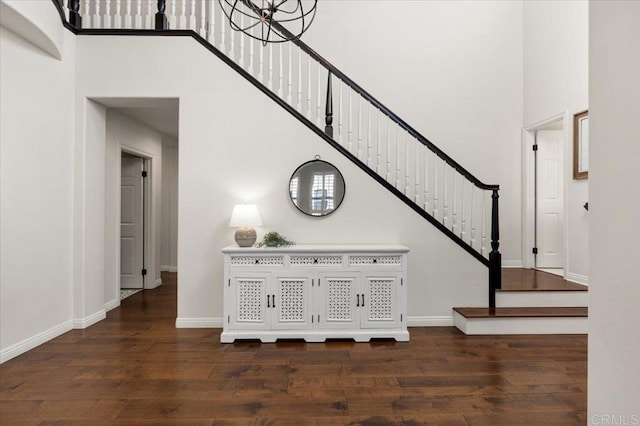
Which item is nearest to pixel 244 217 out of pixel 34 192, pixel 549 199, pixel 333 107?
pixel 34 192

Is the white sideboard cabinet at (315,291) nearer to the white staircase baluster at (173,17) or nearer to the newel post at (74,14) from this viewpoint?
the white staircase baluster at (173,17)

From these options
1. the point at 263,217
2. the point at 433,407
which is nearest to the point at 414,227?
the point at 263,217

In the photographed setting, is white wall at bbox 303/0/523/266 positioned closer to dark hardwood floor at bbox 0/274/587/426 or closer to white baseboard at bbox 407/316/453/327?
white baseboard at bbox 407/316/453/327

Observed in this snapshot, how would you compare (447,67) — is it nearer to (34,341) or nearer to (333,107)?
(333,107)

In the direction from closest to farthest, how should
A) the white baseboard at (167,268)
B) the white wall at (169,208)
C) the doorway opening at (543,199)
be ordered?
the doorway opening at (543,199)
the white wall at (169,208)
the white baseboard at (167,268)

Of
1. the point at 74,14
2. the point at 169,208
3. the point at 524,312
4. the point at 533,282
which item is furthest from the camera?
the point at 169,208

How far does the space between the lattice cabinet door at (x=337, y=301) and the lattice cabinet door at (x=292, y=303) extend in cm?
11

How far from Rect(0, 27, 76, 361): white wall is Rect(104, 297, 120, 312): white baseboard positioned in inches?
29.1

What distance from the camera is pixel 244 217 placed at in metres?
3.96

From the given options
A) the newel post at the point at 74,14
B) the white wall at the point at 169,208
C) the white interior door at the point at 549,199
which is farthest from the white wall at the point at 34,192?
the white interior door at the point at 549,199

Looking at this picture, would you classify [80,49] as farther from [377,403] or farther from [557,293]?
[557,293]

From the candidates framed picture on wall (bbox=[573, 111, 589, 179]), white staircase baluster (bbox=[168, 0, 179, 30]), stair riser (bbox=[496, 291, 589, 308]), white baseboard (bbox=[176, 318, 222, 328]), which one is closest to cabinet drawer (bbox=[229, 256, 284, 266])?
white baseboard (bbox=[176, 318, 222, 328])

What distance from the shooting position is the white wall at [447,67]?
5727 millimetres

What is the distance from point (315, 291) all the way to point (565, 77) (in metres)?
4.14
